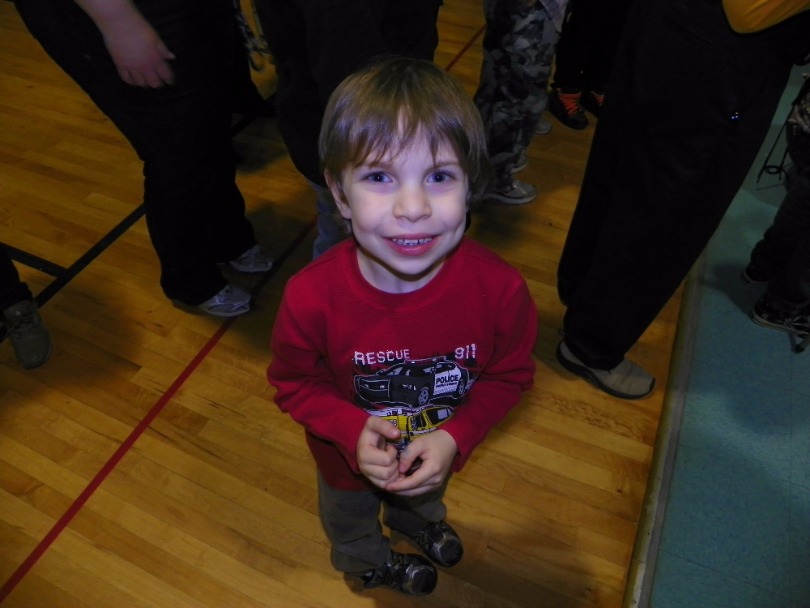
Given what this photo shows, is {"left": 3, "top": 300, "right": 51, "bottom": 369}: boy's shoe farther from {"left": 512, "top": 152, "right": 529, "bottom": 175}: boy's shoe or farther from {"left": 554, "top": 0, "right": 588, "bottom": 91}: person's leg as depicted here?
{"left": 554, "top": 0, "right": 588, "bottom": 91}: person's leg

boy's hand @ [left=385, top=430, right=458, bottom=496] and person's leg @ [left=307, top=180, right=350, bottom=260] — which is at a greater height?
boy's hand @ [left=385, top=430, right=458, bottom=496]

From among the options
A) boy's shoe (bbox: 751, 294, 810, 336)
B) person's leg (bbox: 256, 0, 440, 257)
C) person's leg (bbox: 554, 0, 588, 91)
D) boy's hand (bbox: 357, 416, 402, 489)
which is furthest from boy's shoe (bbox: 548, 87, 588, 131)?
boy's hand (bbox: 357, 416, 402, 489)

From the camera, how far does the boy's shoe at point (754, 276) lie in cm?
213

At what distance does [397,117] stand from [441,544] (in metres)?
1.15

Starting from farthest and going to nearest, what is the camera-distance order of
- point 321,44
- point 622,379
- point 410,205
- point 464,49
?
point 464,49
point 622,379
point 321,44
point 410,205

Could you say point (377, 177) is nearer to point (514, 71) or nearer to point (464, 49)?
point (514, 71)

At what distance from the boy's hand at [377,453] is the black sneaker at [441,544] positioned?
2.29ft

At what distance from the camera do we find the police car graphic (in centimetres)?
96

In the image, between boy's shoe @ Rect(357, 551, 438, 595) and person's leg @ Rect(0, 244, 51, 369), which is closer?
boy's shoe @ Rect(357, 551, 438, 595)

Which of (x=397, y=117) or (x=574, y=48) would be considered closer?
(x=397, y=117)

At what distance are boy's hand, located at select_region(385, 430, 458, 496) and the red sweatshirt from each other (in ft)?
0.10

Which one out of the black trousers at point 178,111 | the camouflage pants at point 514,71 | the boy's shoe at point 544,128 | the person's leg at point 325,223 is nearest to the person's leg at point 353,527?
the person's leg at point 325,223

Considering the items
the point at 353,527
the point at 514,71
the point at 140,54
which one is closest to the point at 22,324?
the point at 140,54

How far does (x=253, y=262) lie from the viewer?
220 cm
